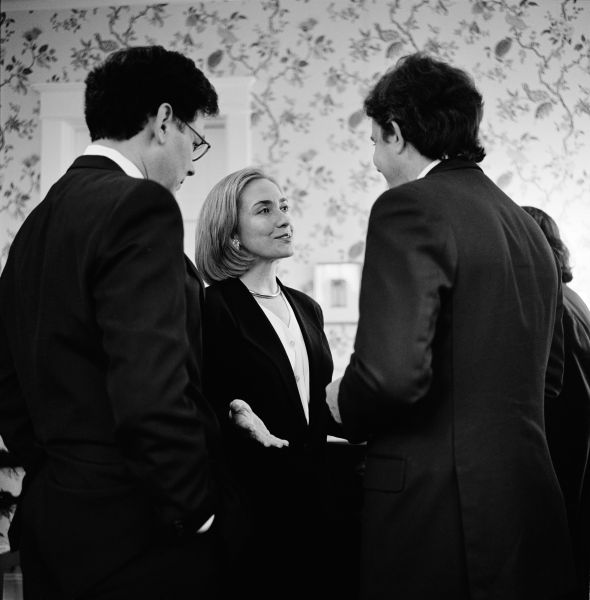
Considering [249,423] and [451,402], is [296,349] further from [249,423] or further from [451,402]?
[451,402]

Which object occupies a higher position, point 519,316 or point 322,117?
Answer: point 322,117

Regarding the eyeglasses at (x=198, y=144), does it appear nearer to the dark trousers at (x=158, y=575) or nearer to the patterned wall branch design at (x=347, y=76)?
the dark trousers at (x=158, y=575)

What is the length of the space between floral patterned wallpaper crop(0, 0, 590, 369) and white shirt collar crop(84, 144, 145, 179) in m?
2.38

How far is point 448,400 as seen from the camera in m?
1.23

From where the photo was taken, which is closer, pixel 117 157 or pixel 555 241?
pixel 117 157

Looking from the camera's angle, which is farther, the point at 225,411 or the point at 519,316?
the point at 225,411

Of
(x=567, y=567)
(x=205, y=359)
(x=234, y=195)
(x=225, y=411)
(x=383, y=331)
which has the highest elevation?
(x=234, y=195)

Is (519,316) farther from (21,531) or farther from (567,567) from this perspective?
(21,531)

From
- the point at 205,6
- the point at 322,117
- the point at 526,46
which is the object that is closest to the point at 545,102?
the point at 526,46

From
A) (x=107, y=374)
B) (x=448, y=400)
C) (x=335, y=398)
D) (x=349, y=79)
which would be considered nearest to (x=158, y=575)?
(x=107, y=374)

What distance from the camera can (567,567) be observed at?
132 cm

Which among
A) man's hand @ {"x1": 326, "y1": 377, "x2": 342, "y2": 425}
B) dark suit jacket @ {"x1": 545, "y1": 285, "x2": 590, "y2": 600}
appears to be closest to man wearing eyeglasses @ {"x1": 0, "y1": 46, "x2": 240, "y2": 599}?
man's hand @ {"x1": 326, "y1": 377, "x2": 342, "y2": 425}

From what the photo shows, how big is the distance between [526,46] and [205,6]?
5.55 ft

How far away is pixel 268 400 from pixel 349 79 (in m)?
2.34
